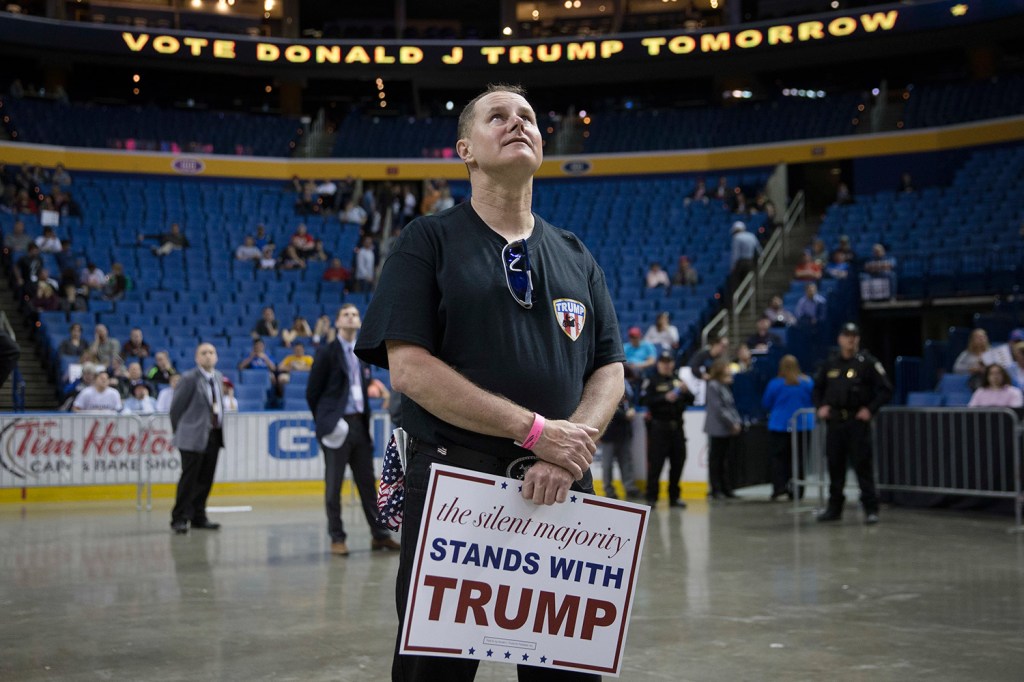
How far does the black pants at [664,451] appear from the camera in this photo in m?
13.7

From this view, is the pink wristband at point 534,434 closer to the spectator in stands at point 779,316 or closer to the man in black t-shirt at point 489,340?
the man in black t-shirt at point 489,340

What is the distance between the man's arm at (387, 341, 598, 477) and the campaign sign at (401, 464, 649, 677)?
4.5 inches

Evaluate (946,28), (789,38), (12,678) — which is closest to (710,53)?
(789,38)

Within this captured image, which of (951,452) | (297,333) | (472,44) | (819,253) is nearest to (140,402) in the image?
(297,333)

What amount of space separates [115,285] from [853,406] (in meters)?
15.7

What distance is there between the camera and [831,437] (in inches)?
456

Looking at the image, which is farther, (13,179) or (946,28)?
(946,28)

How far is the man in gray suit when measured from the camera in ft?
36.6

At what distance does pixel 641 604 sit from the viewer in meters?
6.96

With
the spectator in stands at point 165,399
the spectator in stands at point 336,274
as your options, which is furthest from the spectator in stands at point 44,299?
the spectator in stands at point 336,274

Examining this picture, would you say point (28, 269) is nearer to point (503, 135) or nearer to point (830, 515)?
point (830, 515)

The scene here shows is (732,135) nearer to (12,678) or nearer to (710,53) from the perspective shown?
(710,53)

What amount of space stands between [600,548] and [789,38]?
91.7 ft

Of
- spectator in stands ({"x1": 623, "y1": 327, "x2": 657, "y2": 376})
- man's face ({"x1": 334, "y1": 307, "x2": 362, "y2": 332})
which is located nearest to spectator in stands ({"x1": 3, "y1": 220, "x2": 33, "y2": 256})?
spectator in stands ({"x1": 623, "y1": 327, "x2": 657, "y2": 376})
